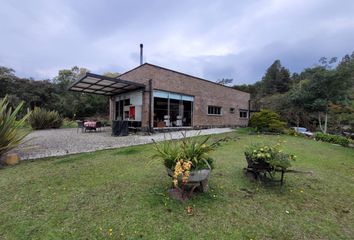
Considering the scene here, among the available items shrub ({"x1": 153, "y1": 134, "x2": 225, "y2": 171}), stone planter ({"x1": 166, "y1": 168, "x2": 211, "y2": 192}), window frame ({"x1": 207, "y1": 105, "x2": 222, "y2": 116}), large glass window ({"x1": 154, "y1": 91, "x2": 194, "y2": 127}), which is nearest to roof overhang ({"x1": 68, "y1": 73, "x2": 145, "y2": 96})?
large glass window ({"x1": 154, "y1": 91, "x2": 194, "y2": 127})

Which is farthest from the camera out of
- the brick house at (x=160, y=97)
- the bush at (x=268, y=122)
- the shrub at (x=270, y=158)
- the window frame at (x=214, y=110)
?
the window frame at (x=214, y=110)

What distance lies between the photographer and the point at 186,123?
14.1 meters

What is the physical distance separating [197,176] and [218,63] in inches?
1067

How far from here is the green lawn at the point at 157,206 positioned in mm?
2137

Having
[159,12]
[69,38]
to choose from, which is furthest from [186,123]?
[69,38]

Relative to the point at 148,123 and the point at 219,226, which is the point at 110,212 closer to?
the point at 219,226

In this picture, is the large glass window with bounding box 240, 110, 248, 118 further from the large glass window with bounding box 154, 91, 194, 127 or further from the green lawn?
the green lawn

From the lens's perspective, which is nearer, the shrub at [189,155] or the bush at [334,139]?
the shrub at [189,155]

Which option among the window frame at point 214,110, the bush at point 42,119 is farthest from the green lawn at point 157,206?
the window frame at point 214,110

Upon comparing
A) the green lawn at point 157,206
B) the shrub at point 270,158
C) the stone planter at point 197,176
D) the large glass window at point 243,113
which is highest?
the large glass window at point 243,113

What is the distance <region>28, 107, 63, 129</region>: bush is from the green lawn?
11.7 metres

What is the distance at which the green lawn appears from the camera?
214cm

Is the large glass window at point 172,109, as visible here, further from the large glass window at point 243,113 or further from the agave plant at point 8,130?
the large glass window at point 243,113

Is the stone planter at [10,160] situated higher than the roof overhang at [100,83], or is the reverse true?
the roof overhang at [100,83]
